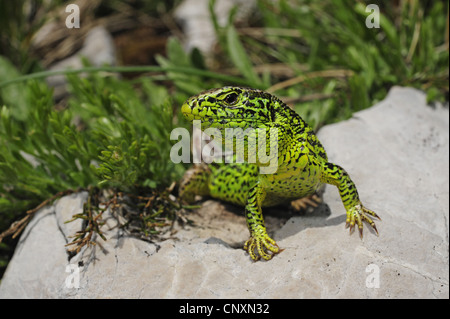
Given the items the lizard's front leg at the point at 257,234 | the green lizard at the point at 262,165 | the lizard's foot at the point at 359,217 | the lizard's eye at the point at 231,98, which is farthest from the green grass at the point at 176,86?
the lizard's foot at the point at 359,217

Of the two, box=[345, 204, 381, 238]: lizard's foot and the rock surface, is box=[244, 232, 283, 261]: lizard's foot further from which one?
box=[345, 204, 381, 238]: lizard's foot

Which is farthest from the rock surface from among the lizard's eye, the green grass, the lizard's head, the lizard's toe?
the lizard's eye

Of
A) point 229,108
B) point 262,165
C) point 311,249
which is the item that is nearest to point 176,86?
point 262,165

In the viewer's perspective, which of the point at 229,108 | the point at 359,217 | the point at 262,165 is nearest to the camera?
the point at 229,108

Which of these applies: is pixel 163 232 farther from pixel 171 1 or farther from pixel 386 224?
pixel 171 1

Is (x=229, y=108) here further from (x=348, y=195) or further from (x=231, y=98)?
(x=348, y=195)

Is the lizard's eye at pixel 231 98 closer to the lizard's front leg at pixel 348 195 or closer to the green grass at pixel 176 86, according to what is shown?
the lizard's front leg at pixel 348 195

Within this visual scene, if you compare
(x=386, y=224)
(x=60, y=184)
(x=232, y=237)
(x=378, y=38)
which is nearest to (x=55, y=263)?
(x=60, y=184)
